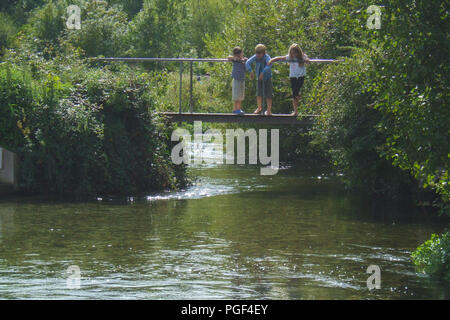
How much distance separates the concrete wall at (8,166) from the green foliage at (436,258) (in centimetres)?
992

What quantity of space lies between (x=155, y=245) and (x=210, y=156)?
Result: 16.8 m

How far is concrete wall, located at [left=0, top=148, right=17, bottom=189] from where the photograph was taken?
63.7ft

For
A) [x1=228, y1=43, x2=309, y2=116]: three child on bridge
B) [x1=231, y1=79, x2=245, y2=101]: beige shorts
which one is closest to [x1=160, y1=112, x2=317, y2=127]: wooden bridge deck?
[x1=228, y1=43, x2=309, y2=116]: three child on bridge

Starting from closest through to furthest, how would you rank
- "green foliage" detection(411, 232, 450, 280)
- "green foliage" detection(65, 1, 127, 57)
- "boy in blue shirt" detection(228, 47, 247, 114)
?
"green foliage" detection(411, 232, 450, 280) → "boy in blue shirt" detection(228, 47, 247, 114) → "green foliage" detection(65, 1, 127, 57)

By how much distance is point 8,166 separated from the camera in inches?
769

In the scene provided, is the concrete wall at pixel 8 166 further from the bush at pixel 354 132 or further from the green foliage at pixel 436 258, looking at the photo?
the green foliage at pixel 436 258

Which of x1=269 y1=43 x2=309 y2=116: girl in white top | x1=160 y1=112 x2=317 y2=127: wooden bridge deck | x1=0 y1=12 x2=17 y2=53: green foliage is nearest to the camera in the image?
x1=269 y1=43 x2=309 y2=116: girl in white top

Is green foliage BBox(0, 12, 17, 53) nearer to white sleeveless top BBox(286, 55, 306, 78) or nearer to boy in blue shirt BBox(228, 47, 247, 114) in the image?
boy in blue shirt BBox(228, 47, 247, 114)

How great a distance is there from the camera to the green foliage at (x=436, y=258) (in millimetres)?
12031

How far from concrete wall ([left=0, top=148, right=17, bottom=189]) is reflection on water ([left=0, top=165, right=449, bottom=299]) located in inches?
38.3

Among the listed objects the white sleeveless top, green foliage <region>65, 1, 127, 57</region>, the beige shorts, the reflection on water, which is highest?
green foliage <region>65, 1, 127, 57</region>

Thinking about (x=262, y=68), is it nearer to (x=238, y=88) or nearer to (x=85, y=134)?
(x=238, y=88)

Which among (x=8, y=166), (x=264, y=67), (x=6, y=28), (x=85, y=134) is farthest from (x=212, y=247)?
(x=6, y=28)
